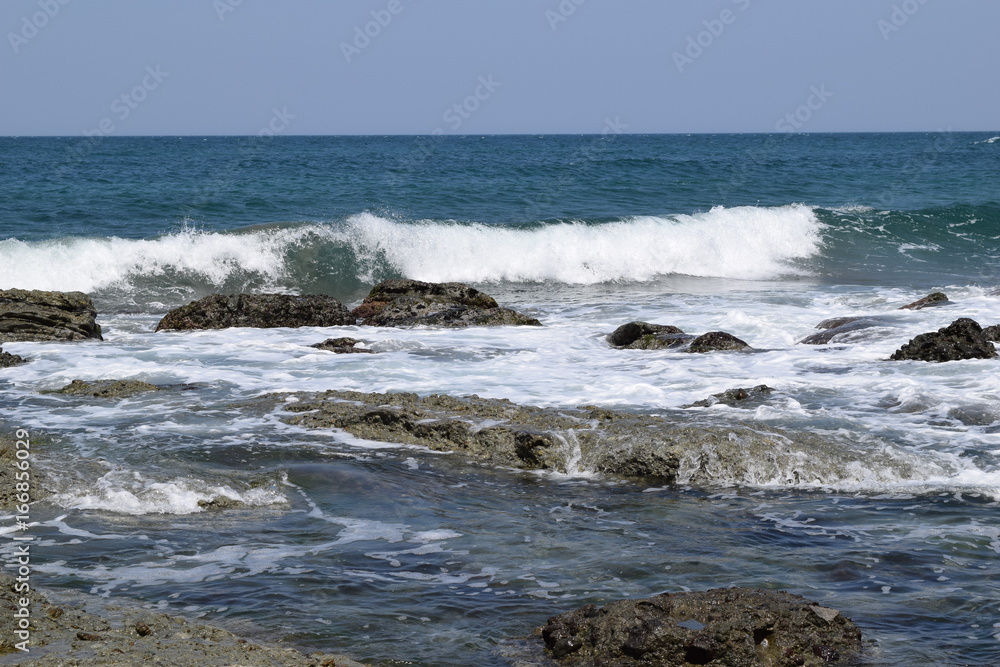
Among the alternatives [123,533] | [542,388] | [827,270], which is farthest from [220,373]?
[827,270]

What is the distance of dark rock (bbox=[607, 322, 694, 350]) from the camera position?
11.1m

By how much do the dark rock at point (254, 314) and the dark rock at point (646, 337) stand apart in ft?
11.7

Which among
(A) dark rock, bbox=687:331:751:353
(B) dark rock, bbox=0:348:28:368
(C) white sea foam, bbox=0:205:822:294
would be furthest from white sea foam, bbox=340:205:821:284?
(B) dark rock, bbox=0:348:28:368

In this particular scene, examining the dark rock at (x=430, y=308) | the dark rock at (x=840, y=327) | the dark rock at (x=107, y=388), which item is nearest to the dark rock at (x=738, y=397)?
the dark rock at (x=840, y=327)

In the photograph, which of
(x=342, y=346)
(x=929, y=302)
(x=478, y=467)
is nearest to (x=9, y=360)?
(x=342, y=346)

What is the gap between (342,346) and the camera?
11.0 meters

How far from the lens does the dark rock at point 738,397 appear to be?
321 inches

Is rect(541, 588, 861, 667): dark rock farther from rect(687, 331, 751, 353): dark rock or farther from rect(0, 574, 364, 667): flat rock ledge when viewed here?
rect(687, 331, 751, 353): dark rock

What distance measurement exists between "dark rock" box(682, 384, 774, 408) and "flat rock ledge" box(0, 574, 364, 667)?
488cm

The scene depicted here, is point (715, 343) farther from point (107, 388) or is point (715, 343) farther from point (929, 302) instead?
point (107, 388)

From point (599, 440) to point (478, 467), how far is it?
0.81m

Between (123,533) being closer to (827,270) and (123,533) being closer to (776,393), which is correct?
(776,393)

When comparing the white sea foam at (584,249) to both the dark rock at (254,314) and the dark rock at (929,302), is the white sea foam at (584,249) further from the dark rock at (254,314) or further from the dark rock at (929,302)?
the dark rock at (254,314)

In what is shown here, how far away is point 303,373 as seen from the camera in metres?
9.72
